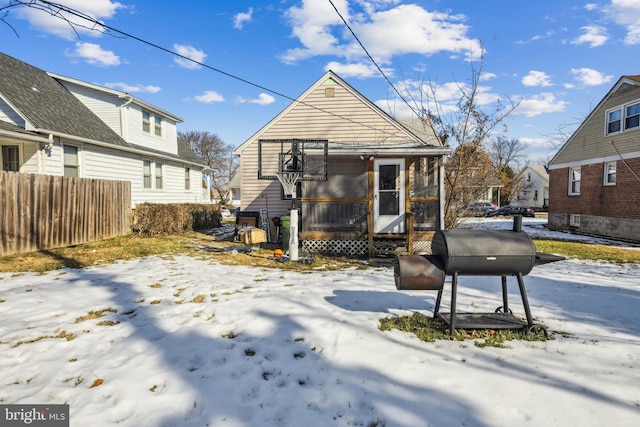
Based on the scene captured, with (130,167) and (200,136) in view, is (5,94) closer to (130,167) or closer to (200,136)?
(130,167)

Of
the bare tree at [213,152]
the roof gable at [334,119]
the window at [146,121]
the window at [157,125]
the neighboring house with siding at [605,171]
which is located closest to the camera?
the neighboring house with siding at [605,171]

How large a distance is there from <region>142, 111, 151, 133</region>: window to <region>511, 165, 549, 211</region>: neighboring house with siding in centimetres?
4561

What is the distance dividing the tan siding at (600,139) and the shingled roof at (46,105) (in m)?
21.9

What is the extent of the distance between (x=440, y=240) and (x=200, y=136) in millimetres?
62720

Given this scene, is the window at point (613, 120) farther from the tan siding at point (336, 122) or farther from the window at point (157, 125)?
the window at point (157, 125)

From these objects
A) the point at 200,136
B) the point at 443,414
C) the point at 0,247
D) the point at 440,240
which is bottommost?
the point at 443,414

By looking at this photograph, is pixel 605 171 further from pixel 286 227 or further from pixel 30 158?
pixel 30 158

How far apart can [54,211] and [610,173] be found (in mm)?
22270

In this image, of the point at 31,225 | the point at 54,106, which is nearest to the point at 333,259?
the point at 31,225

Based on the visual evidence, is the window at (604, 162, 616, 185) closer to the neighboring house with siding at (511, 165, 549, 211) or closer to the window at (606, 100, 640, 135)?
the window at (606, 100, 640, 135)

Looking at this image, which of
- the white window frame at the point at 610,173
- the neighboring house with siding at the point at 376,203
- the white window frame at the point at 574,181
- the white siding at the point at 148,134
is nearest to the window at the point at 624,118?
the white window frame at the point at 610,173

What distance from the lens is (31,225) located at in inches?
352

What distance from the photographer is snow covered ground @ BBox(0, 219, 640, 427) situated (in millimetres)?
2721

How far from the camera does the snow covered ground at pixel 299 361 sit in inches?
107
